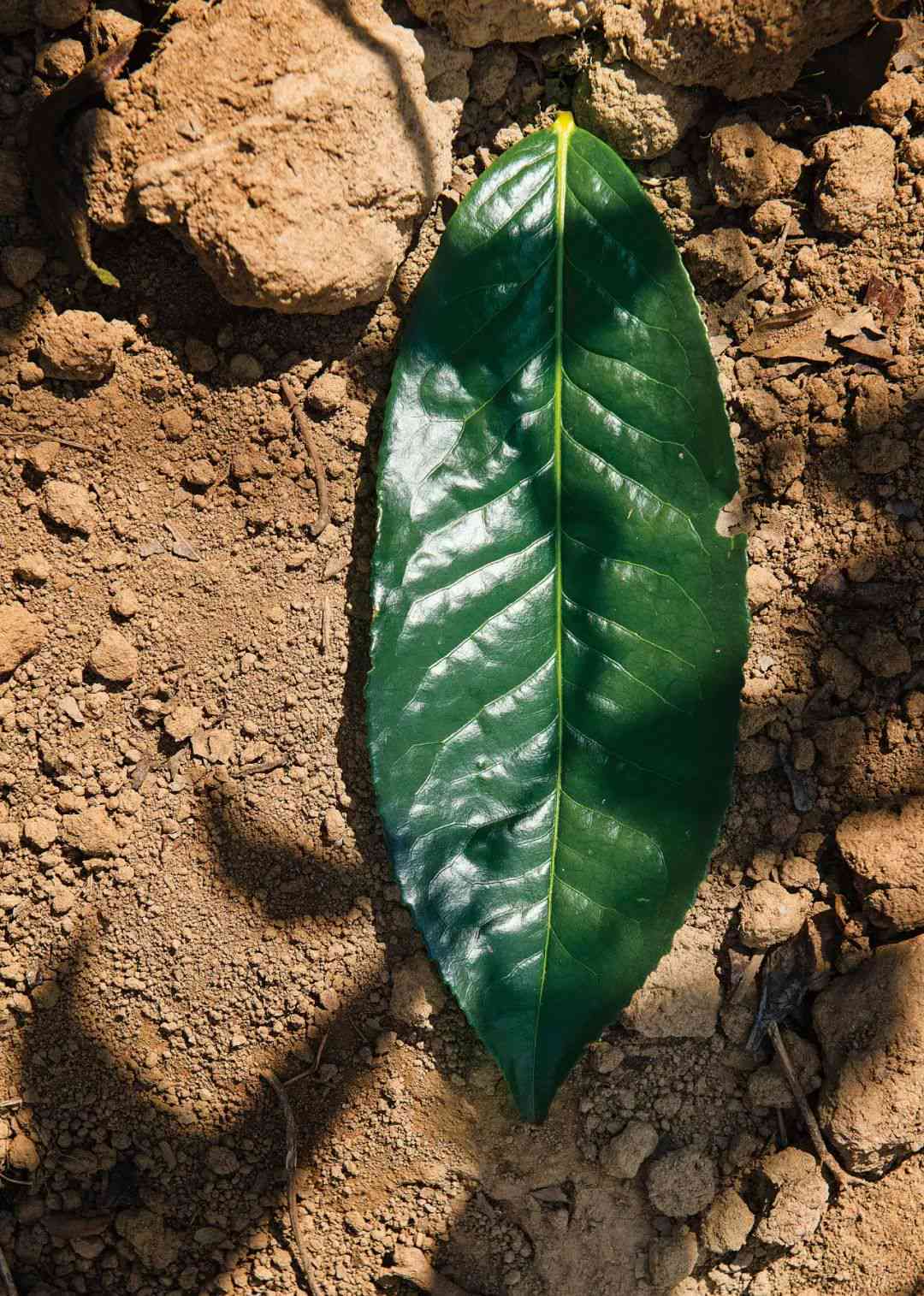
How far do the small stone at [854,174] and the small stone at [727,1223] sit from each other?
1.77 meters

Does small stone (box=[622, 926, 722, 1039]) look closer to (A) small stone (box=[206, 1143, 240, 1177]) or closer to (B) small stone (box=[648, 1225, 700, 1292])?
(B) small stone (box=[648, 1225, 700, 1292])

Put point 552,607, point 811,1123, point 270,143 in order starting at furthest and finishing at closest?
1. point 811,1123
2. point 552,607
3. point 270,143

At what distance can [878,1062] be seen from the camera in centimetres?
181

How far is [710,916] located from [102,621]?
1228 millimetres

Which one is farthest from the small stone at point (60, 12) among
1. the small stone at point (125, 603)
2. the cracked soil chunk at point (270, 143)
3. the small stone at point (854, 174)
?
the small stone at point (854, 174)

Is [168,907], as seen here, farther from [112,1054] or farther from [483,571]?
[483,571]

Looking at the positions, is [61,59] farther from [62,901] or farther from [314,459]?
[62,901]

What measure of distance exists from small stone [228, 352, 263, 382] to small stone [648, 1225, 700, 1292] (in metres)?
1.72

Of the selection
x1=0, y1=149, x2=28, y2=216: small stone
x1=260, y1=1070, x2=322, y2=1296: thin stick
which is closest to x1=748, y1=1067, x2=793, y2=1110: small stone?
x1=260, y1=1070, x2=322, y2=1296: thin stick

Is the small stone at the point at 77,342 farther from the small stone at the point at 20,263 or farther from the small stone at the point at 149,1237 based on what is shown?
the small stone at the point at 149,1237

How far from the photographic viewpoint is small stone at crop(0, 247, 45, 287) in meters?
1.75

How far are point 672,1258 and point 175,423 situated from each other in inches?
68.6

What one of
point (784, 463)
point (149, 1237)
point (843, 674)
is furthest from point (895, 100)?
point (149, 1237)

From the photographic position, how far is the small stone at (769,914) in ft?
6.12
